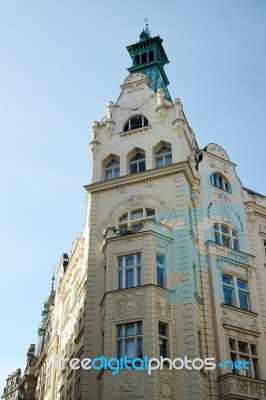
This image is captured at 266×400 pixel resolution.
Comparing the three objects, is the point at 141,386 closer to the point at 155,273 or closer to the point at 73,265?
the point at 155,273

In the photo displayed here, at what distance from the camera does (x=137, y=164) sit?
3603 cm

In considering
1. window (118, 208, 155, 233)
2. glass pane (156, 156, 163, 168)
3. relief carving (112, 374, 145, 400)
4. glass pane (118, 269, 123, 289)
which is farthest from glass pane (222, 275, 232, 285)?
relief carving (112, 374, 145, 400)

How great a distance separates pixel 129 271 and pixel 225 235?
25.3 feet

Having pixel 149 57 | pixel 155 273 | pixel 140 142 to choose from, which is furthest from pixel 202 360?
pixel 149 57

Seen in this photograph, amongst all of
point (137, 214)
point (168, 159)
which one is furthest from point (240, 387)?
point (168, 159)

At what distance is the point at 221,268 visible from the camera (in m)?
32.5

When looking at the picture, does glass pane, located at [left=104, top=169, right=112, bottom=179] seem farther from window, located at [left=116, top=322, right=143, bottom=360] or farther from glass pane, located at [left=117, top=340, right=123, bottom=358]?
glass pane, located at [left=117, top=340, right=123, bottom=358]

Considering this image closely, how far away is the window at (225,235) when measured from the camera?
112 feet

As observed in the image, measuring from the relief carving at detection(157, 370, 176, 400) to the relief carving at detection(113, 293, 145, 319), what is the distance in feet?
10.2

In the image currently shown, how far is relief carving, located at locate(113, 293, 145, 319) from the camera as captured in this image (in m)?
28.0

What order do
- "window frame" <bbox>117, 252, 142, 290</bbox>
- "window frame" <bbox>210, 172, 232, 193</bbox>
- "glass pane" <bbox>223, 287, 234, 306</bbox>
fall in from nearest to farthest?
"window frame" <bbox>117, 252, 142, 290</bbox>
"glass pane" <bbox>223, 287, 234, 306</bbox>
"window frame" <bbox>210, 172, 232, 193</bbox>

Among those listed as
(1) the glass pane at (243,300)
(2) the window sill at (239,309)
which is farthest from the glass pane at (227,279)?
(2) the window sill at (239,309)

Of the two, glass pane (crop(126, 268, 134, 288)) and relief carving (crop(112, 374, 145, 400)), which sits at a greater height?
glass pane (crop(126, 268, 134, 288))

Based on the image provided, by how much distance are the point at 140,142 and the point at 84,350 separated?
13822 mm
